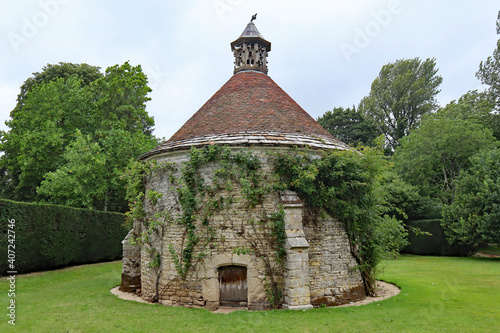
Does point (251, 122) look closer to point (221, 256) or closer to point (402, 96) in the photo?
point (221, 256)

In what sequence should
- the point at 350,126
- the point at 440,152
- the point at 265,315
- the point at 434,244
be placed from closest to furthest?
the point at 265,315 → the point at 434,244 → the point at 440,152 → the point at 350,126

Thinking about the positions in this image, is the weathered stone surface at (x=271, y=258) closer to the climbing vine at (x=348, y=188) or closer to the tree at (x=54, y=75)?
the climbing vine at (x=348, y=188)

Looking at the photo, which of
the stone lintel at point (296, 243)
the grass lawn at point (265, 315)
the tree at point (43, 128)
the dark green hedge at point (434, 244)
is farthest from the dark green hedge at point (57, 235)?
the dark green hedge at point (434, 244)

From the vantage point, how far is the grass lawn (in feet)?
25.2

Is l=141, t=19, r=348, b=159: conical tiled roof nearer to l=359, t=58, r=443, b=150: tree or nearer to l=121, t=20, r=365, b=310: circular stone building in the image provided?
l=121, t=20, r=365, b=310: circular stone building

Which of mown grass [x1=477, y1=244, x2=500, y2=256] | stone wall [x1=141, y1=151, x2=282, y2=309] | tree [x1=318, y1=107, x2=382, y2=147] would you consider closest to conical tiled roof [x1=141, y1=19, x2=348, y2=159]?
stone wall [x1=141, y1=151, x2=282, y2=309]

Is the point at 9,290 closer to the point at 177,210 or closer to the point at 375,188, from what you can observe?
the point at 177,210

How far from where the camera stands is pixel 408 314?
8.72 metres

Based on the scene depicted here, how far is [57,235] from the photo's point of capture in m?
16.7

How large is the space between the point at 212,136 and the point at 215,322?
521 cm

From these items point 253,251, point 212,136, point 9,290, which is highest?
point 212,136

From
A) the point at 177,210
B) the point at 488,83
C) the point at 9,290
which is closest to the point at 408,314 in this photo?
the point at 177,210

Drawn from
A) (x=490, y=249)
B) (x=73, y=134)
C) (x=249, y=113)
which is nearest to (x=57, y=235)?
(x=73, y=134)

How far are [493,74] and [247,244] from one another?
3104 cm
